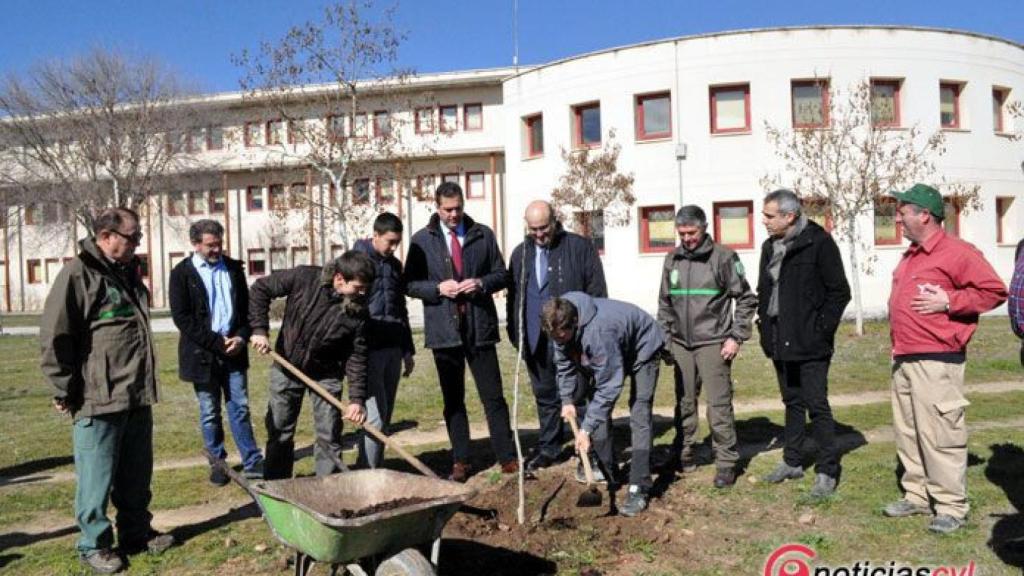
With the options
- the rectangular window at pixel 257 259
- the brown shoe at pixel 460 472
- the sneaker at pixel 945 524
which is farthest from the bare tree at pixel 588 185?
the rectangular window at pixel 257 259

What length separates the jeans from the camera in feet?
21.2

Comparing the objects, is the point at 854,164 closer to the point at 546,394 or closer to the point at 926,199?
the point at 546,394

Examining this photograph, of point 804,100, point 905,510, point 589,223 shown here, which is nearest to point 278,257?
point 589,223

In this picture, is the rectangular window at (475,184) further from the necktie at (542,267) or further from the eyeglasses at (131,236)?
the eyeglasses at (131,236)

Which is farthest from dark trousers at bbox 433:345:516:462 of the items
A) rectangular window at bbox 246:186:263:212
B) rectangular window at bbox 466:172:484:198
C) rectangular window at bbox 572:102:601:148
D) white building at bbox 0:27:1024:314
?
rectangular window at bbox 246:186:263:212

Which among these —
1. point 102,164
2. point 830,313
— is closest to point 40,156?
point 102,164

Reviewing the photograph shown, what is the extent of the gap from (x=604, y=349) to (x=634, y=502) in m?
1.12

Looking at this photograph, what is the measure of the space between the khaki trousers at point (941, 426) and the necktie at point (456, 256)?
3320 millimetres

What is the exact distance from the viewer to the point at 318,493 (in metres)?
4.34

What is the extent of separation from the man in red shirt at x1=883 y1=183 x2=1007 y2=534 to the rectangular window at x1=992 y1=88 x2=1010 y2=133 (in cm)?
2411

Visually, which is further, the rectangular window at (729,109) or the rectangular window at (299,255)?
the rectangular window at (299,255)

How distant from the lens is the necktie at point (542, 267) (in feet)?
21.2

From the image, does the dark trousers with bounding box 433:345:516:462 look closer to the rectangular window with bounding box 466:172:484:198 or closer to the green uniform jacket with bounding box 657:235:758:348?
the green uniform jacket with bounding box 657:235:758:348

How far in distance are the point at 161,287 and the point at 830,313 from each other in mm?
38121
